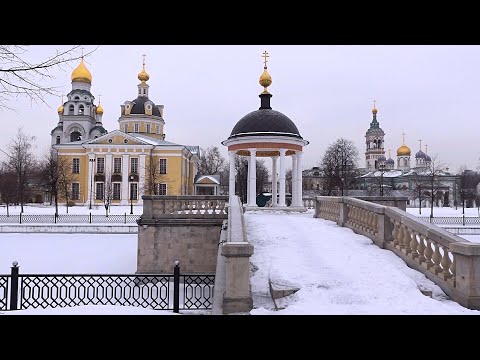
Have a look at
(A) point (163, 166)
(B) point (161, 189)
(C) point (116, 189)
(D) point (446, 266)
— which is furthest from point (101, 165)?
(D) point (446, 266)

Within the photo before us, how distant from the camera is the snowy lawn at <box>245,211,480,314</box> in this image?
553cm

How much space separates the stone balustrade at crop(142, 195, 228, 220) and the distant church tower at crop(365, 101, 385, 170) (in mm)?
85473

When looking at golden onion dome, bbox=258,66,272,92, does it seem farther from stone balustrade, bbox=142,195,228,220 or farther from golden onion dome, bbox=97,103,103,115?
golden onion dome, bbox=97,103,103,115

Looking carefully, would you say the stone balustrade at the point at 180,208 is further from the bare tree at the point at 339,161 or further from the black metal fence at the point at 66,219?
the bare tree at the point at 339,161

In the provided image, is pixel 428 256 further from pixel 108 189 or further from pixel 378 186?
pixel 378 186

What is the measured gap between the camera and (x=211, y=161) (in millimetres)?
84250

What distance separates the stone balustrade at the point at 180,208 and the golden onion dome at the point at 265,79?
8006 mm

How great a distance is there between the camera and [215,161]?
8469cm

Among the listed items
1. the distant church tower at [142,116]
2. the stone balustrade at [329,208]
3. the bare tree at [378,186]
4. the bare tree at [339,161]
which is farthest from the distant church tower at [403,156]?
the stone balustrade at [329,208]

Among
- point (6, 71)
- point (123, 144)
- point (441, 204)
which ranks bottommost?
point (441, 204)

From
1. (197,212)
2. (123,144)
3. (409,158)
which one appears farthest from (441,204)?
(197,212)

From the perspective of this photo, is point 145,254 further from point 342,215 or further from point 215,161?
point 215,161
